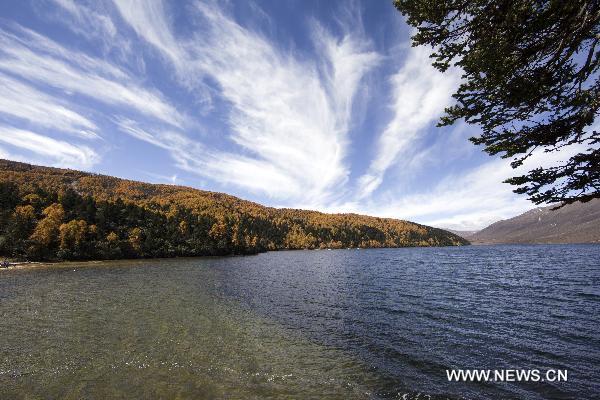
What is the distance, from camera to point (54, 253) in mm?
100562

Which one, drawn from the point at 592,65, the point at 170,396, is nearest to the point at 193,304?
the point at 170,396

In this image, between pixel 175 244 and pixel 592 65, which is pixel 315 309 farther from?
pixel 175 244

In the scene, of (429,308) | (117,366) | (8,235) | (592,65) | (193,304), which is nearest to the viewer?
(592,65)

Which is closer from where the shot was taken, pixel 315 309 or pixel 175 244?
pixel 315 309

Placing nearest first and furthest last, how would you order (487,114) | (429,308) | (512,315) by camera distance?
(487,114) < (512,315) < (429,308)

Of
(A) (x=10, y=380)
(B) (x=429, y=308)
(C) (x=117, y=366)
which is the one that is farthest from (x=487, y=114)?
(B) (x=429, y=308)

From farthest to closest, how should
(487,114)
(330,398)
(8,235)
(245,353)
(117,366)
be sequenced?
(8,235), (245,353), (117,366), (330,398), (487,114)

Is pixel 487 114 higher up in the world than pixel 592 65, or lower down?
lower down

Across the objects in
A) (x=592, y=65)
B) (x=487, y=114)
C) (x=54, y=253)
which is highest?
(x=592, y=65)

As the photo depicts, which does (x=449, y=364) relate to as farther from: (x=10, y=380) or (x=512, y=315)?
(x=10, y=380)

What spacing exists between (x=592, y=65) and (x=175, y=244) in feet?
467

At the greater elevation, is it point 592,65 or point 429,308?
point 592,65

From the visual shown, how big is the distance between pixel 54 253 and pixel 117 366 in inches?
4252

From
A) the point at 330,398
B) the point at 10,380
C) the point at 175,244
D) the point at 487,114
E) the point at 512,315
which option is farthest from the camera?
the point at 175,244
